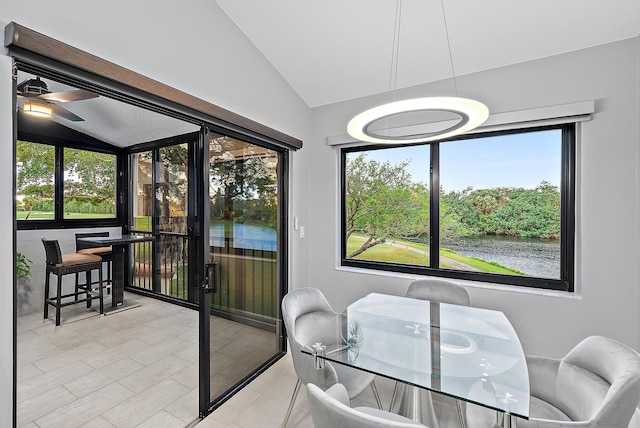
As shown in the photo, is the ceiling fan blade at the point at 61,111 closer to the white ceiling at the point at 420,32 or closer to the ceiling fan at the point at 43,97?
the ceiling fan at the point at 43,97

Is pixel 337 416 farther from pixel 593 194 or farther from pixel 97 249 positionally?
pixel 97 249

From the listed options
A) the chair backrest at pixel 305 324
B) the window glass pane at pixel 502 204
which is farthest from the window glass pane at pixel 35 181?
the window glass pane at pixel 502 204

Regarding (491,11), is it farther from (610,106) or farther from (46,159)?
(46,159)

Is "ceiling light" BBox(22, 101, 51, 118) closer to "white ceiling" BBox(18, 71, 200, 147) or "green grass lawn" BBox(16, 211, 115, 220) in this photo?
"white ceiling" BBox(18, 71, 200, 147)

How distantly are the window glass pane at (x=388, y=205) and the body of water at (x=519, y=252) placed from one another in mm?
414

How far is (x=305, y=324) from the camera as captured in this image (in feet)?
6.91

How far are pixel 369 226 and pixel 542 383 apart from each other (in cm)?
194

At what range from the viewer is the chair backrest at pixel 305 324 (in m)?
1.65

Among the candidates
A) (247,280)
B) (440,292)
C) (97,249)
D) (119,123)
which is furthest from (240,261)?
(97,249)

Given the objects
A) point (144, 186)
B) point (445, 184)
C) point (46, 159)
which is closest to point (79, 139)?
point (46, 159)

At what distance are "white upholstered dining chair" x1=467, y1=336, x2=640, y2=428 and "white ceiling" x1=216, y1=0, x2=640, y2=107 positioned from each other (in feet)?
6.69

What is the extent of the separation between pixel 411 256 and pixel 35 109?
3.91 meters

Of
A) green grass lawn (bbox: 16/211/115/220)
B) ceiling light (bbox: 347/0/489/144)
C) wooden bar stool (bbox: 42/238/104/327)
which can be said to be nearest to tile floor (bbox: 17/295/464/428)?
wooden bar stool (bbox: 42/238/104/327)

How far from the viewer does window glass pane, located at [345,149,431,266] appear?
2.93 m
